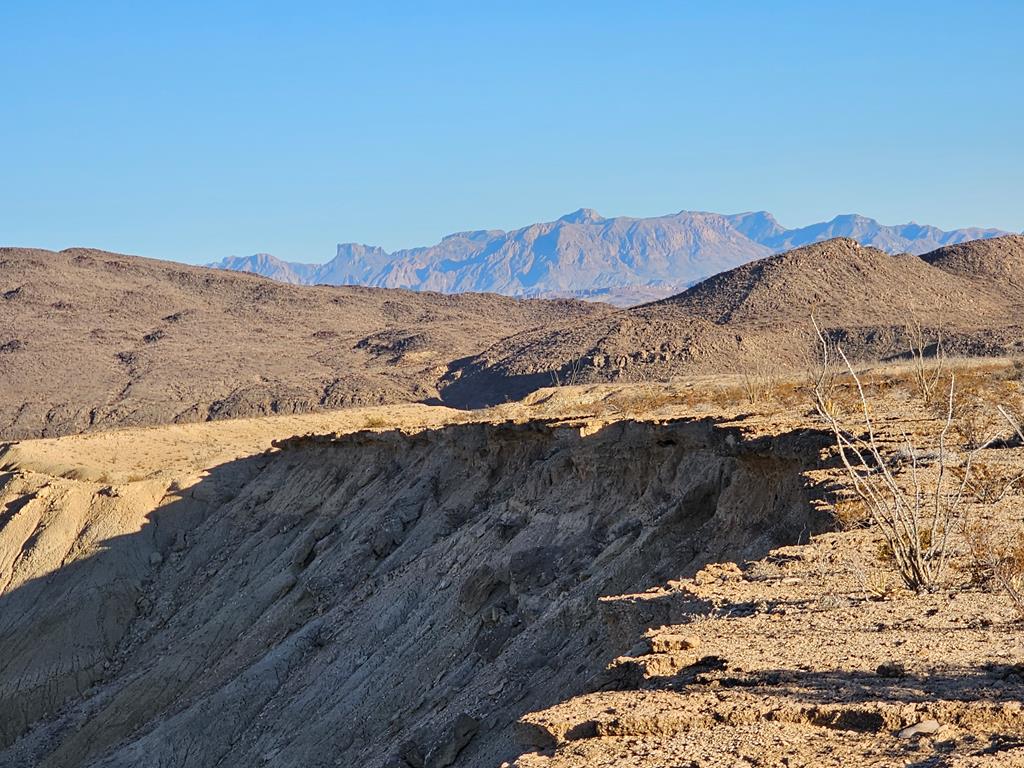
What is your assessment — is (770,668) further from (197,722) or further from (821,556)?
(197,722)

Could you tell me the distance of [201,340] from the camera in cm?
9462

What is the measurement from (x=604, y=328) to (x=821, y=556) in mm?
63618

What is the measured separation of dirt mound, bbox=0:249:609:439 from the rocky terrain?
3558 centimetres

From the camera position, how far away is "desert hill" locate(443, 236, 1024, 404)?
6016cm

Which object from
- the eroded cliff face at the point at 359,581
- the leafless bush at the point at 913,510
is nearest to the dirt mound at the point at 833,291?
the eroded cliff face at the point at 359,581

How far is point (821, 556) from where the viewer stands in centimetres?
1073

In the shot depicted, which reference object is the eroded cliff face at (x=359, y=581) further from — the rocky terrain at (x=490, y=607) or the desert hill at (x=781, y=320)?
the desert hill at (x=781, y=320)

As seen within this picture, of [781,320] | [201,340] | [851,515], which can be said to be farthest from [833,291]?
[851,515]

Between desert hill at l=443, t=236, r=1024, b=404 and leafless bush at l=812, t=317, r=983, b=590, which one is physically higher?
desert hill at l=443, t=236, r=1024, b=404

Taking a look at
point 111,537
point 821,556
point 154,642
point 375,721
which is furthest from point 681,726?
point 111,537

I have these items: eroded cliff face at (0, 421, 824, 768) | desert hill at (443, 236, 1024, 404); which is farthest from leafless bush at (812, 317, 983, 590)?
desert hill at (443, 236, 1024, 404)

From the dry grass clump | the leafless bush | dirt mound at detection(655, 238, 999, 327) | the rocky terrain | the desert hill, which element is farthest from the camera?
dirt mound at detection(655, 238, 999, 327)

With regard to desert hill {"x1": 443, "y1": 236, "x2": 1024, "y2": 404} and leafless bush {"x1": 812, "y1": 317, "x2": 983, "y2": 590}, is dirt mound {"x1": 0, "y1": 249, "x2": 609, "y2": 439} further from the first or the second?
leafless bush {"x1": 812, "y1": 317, "x2": 983, "y2": 590}

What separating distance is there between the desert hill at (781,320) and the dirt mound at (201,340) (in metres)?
7.44
